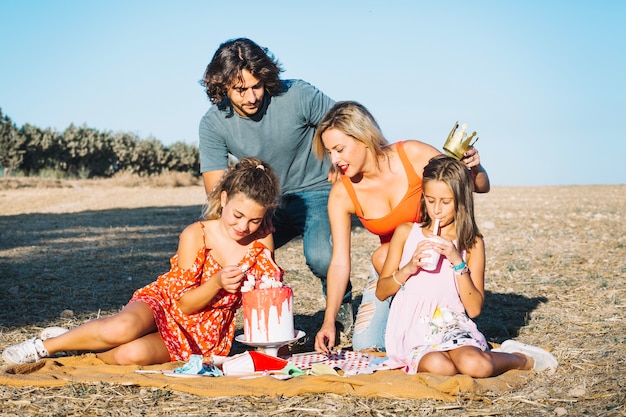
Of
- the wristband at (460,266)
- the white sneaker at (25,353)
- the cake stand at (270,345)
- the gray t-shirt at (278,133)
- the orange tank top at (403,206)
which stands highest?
the gray t-shirt at (278,133)

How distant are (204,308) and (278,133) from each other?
1451mm

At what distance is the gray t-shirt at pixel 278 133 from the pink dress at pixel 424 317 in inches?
53.7

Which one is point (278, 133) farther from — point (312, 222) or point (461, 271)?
point (461, 271)

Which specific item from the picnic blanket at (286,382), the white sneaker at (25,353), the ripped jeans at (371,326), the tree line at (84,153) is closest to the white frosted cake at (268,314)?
the picnic blanket at (286,382)

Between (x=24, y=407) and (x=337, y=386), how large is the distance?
153 cm

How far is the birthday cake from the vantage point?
13.1ft

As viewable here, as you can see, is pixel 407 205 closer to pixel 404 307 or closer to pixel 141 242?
pixel 404 307

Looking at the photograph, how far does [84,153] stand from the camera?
3136cm

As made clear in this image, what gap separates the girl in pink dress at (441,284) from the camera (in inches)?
149

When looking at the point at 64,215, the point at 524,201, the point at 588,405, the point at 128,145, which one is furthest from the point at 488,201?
the point at 128,145

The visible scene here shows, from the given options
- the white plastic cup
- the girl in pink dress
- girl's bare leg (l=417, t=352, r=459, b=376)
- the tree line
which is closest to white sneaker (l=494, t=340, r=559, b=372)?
the girl in pink dress

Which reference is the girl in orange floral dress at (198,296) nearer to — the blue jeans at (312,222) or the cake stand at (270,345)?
the cake stand at (270,345)

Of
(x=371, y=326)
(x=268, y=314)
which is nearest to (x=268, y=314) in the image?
(x=268, y=314)

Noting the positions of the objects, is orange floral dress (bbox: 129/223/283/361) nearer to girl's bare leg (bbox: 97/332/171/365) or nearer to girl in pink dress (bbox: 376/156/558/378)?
girl's bare leg (bbox: 97/332/171/365)
